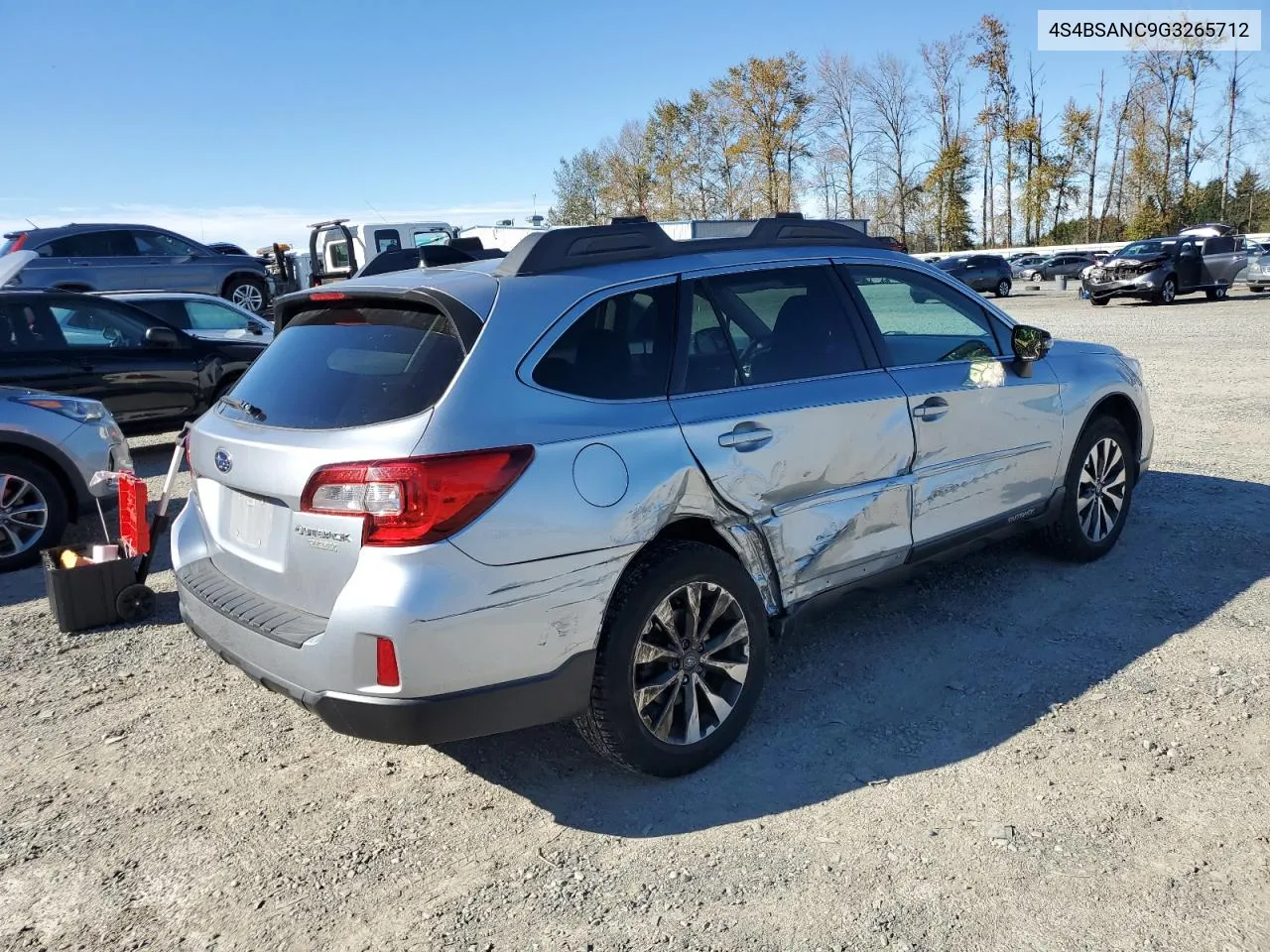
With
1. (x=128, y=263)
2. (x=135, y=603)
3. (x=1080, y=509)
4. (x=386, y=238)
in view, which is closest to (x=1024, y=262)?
(x=386, y=238)

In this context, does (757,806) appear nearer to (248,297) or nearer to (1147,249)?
(248,297)

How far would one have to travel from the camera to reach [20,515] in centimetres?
622

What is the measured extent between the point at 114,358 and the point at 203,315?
2.82 meters

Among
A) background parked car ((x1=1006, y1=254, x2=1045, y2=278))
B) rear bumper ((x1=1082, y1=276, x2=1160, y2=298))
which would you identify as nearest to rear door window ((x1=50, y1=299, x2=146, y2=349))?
rear bumper ((x1=1082, y1=276, x2=1160, y2=298))

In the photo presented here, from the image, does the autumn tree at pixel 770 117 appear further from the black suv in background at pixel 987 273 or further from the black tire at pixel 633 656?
the black tire at pixel 633 656

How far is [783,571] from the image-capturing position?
370 centimetres

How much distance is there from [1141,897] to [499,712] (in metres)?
1.84

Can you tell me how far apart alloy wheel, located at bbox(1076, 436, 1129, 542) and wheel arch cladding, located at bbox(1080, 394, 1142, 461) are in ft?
0.50

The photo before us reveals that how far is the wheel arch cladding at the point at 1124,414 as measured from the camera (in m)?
5.25

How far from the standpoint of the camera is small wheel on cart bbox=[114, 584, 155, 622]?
5.07 meters

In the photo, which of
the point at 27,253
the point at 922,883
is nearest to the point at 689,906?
the point at 922,883

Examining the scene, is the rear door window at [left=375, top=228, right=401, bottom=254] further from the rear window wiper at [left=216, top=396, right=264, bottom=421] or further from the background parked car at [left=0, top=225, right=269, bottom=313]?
the rear window wiper at [left=216, top=396, right=264, bottom=421]

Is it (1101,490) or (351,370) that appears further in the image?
(1101,490)

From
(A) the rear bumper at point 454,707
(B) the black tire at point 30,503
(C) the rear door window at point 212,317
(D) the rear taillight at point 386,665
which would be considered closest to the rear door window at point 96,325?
(C) the rear door window at point 212,317
